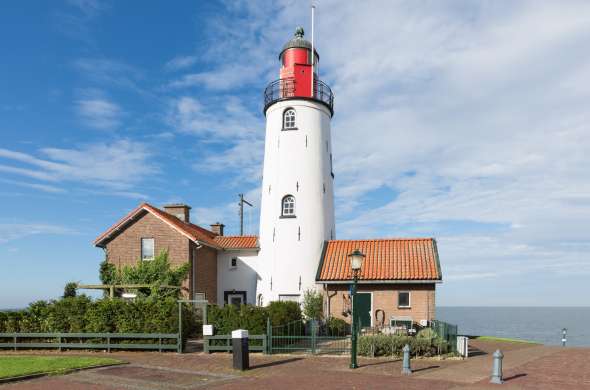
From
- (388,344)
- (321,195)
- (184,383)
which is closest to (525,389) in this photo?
(388,344)

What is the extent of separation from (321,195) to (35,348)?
49.3 ft

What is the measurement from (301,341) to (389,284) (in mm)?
5376

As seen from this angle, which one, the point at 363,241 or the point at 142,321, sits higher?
the point at 363,241

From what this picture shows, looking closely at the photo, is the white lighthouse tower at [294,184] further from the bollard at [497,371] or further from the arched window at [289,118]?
the bollard at [497,371]

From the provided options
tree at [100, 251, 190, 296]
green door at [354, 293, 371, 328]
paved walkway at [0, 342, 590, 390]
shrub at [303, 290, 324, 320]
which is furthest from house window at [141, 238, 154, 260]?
green door at [354, 293, 371, 328]

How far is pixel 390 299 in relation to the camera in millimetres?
22578

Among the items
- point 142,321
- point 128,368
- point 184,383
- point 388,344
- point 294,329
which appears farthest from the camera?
point 294,329

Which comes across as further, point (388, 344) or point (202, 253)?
point (202, 253)

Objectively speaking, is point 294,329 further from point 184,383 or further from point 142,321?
point 184,383

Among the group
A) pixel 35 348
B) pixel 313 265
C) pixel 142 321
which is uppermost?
pixel 313 265

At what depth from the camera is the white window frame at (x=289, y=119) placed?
83.7 feet

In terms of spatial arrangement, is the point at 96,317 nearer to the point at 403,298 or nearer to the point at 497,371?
the point at 403,298

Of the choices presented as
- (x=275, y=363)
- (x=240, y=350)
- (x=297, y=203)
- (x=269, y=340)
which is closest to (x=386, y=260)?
(x=297, y=203)

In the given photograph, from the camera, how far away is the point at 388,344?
16.6 m
